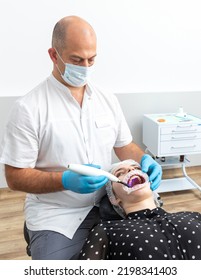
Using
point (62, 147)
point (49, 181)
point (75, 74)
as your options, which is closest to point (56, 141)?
point (62, 147)

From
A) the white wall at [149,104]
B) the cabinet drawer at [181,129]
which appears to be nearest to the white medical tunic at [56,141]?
the cabinet drawer at [181,129]

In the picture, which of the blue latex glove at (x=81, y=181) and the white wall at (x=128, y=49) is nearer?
the blue latex glove at (x=81, y=181)

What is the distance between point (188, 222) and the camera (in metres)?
1.07

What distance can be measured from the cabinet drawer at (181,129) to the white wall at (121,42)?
56 cm

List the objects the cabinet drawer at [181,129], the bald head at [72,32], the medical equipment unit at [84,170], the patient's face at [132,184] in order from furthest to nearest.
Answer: the cabinet drawer at [181,129] < the patient's face at [132,184] < the bald head at [72,32] < the medical equipment unit at [84,170]

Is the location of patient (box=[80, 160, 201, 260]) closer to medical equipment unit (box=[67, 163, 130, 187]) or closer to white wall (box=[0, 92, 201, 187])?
medical equipment unit (box=[67, 163, 130, 187])

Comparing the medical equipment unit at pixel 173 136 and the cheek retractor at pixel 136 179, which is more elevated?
the cheek retractor at pixel 136 179

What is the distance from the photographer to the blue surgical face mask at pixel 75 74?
113 cm

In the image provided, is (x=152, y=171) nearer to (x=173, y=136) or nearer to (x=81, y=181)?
(x=81, y=181)

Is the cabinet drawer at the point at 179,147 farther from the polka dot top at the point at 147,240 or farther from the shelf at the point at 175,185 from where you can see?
the polka dot top at the point at 147,240

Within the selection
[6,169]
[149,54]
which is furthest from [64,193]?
[149,54]

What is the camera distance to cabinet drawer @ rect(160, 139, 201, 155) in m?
2.29

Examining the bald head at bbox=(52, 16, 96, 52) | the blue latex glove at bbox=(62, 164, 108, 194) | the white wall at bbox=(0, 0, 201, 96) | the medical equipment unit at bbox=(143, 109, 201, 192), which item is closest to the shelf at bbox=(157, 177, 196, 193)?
the medical equipment unit at bbox=(143, 109, 201, 192)

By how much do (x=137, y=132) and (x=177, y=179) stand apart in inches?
22.1
